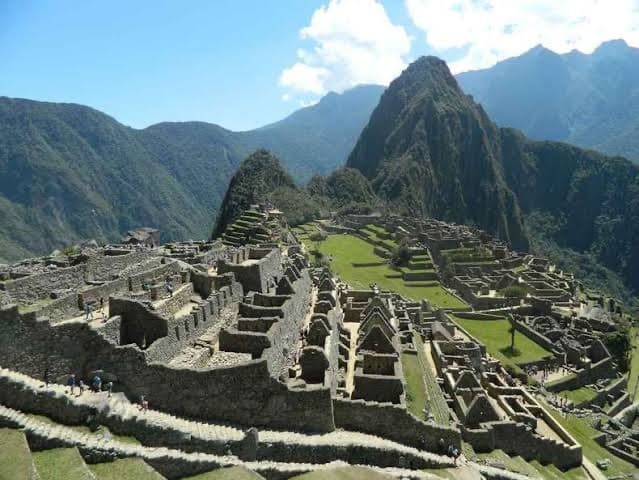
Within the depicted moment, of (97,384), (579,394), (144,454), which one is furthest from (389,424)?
(579,394)

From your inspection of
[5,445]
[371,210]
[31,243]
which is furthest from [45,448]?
[371,210]

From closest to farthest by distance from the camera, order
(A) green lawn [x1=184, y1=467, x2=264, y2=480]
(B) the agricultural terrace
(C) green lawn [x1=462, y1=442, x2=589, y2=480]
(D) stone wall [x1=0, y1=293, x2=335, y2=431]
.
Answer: (A) green lawn [x1=184, y1=467, x2=264, y2=480] → (D) stone wall [x1=0, y1=293, x2=335, y2=431] → (C) green lawn [x1=462, y1=442, x2=589, y2=480] → (B) the agricultural terrace

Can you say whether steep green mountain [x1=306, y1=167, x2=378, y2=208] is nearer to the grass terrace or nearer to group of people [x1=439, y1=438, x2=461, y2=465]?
the grass terrace

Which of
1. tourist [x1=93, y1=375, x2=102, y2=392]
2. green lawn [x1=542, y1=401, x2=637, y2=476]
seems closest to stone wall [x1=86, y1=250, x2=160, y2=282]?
tourist [x1=93, y1=375, x2=102, y2=392]

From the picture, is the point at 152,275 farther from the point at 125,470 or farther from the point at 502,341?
the point at 502,341

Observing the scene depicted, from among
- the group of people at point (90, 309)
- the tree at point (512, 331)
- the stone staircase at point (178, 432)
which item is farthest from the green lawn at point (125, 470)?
the tree at point (512, 331)

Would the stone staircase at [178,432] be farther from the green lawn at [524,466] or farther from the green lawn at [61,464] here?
the green lawn at [524,466]
